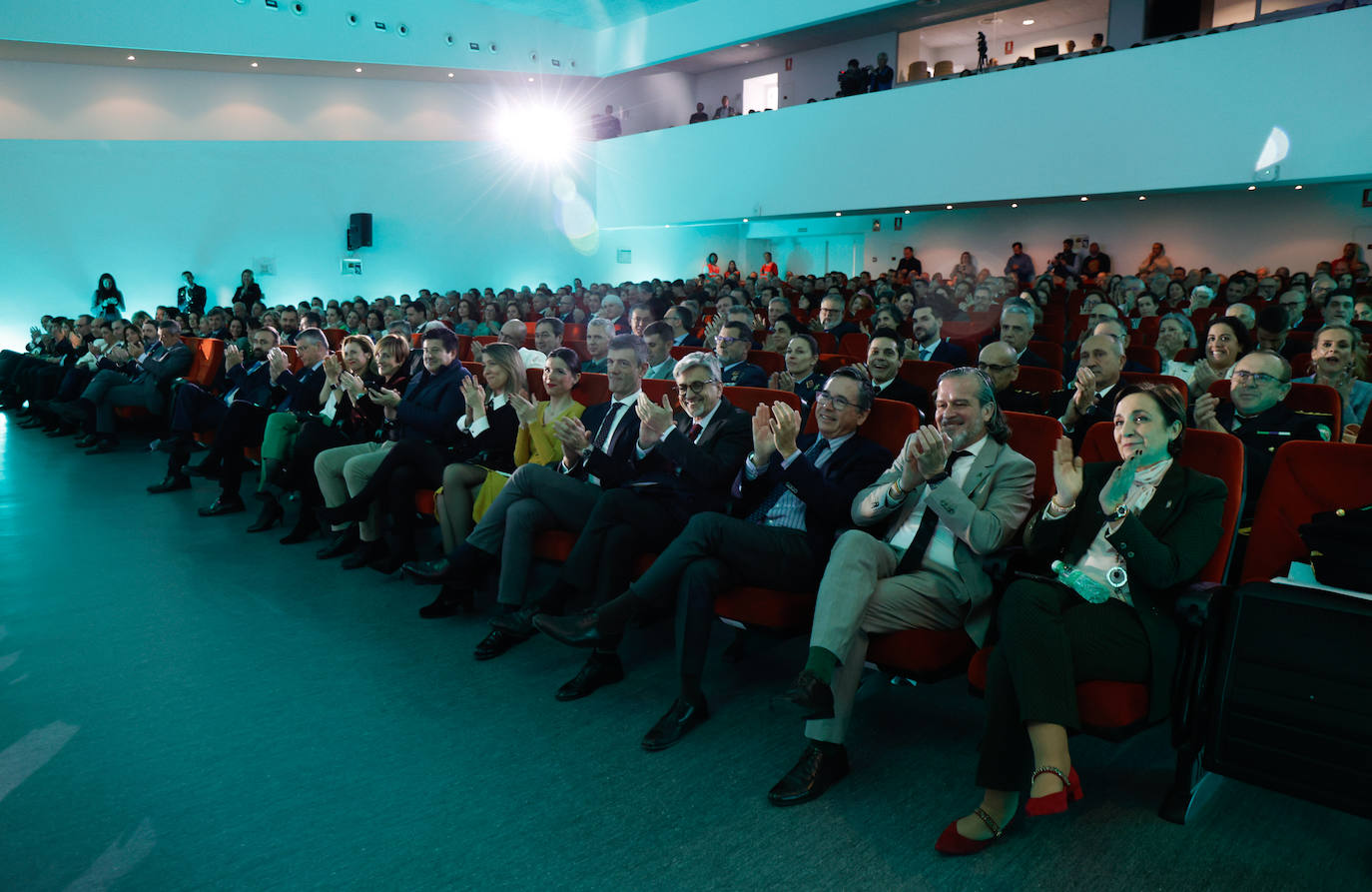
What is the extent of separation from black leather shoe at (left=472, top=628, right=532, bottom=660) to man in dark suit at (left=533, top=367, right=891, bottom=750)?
0.40m

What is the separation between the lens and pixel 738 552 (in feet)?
8.35

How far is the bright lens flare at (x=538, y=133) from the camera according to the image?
56.5ft

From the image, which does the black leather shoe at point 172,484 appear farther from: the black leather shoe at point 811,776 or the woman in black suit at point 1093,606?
the woman in black suit at point 1093,606

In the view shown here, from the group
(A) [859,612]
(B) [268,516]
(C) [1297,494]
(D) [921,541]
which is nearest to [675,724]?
(A) [859,612]

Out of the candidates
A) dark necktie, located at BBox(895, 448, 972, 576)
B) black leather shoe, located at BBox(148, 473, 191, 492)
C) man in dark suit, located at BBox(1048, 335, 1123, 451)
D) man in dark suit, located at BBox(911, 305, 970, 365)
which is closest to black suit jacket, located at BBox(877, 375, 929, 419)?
man in dark suit, located at BBox(1048, 335, 1123, 451)

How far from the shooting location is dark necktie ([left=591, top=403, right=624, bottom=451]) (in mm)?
3422

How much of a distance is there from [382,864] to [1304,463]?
2480 mm

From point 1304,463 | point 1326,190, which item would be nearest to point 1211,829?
point 1304,463

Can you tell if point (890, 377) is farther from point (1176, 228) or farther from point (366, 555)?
point (1176, 228)

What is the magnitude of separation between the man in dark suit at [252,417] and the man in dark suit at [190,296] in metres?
9.72

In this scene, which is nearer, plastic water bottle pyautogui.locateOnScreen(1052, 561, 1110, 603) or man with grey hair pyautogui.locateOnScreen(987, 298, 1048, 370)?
plastic water bottle pyautogui.locateOnScreen(1052, 561, 1110, 603)

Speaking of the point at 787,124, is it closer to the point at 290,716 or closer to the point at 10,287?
the point at 10,287

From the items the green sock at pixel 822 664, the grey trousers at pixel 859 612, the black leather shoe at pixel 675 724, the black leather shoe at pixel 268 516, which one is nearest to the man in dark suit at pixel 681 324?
the black leather shoe at pixel 268 516

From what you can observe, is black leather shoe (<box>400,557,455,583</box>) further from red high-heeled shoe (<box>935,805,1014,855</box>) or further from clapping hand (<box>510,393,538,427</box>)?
red high-heeled shoe (<box>935,805,1014,855</box>)
